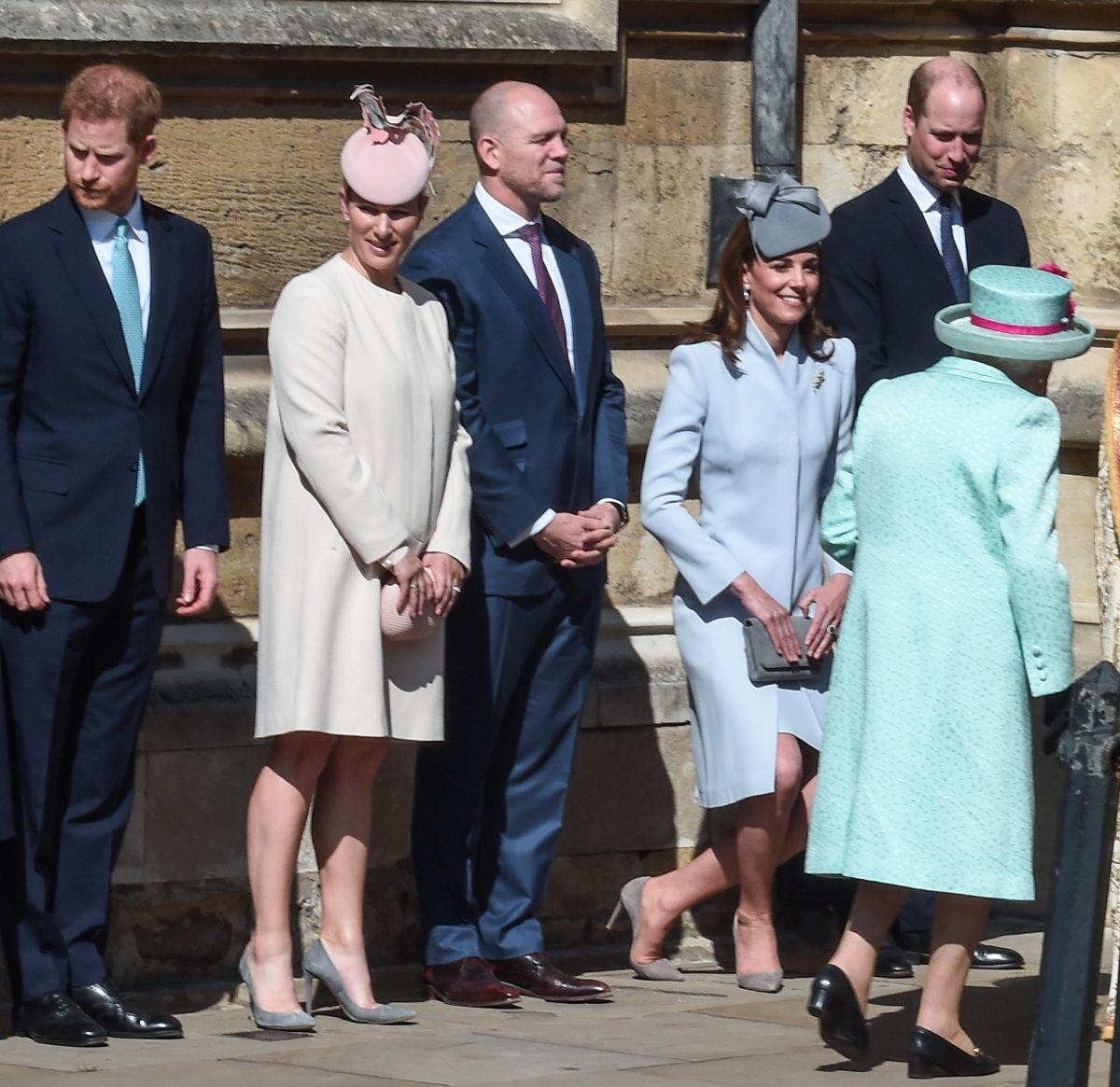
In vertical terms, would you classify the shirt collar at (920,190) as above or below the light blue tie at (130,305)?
above

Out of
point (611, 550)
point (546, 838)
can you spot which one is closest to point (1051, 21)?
point (611, 550)

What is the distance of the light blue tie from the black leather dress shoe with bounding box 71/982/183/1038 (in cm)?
107

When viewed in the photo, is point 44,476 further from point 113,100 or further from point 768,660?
point 768,660

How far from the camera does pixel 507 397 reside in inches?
259

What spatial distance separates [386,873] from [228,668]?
659 mm

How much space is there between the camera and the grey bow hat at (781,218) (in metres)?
6.77

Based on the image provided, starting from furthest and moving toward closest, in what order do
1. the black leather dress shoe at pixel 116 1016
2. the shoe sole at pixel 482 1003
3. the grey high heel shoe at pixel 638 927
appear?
the grey high heel shoe at pixel 638 927
the shoe sole at pixel 482 1003
the black leather dress shoe at pixel 116 1016

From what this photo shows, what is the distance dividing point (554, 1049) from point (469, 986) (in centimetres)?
59

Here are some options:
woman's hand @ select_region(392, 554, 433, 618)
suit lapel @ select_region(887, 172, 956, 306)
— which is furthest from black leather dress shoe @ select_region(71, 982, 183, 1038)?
suit lapel @ select_region(887, 172, 956, 306)

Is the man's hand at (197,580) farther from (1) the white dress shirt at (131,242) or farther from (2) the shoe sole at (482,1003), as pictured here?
(2) the shoe sole at (482,1003)

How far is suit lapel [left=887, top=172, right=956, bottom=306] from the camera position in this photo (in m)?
7.21

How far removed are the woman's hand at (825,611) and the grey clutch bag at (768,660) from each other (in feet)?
0.08

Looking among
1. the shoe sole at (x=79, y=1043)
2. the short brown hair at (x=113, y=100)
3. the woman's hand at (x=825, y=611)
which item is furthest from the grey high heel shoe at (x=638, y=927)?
the short brown hair at (x=113, y=100)

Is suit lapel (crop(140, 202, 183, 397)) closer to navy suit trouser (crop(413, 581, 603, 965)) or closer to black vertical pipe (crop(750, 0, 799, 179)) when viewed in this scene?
navy suit trouser (crop(413, 581, 603, 965))
